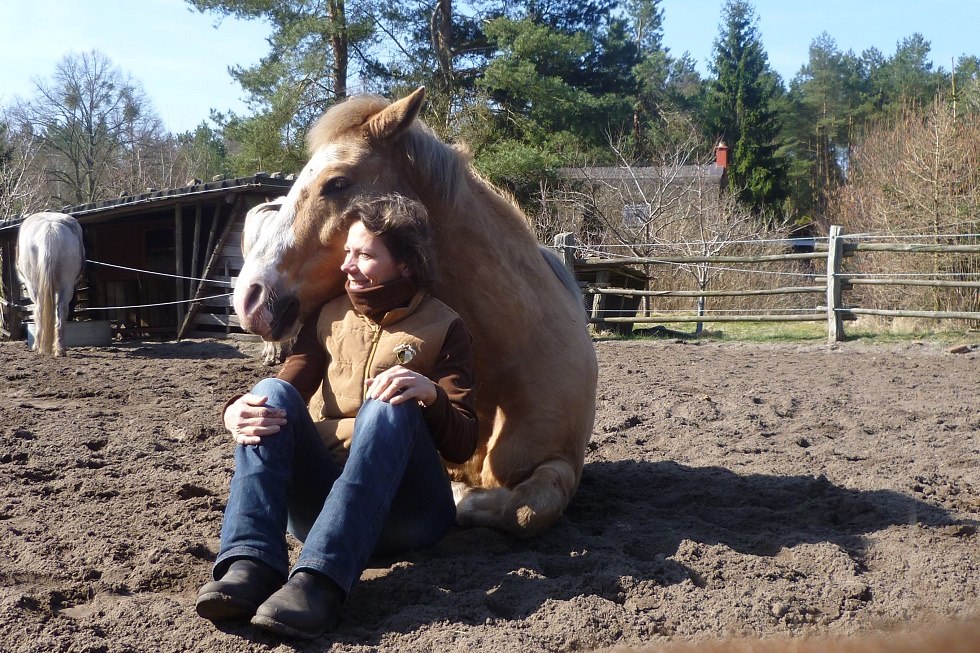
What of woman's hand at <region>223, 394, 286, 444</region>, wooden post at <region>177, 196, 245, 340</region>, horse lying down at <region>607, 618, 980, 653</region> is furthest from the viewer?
wooden post at <region>177, 196, 245, 340</region>

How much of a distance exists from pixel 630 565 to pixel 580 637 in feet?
1.68

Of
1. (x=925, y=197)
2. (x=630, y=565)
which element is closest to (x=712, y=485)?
(x=630, y=565)

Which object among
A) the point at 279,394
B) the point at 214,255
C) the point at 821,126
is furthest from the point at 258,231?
the point at 821,126

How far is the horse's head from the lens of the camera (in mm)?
2762

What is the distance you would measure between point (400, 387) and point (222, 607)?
68 cm

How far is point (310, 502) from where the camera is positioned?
2428mm

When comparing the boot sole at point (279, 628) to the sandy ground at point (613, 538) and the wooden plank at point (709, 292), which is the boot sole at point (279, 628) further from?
the wooden plank at point (709, 292)

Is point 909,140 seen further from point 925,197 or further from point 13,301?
point 13,301

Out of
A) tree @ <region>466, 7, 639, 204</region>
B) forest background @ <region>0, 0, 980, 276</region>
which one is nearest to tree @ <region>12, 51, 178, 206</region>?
forest background @ <region>0, 0, 980, 276</region>

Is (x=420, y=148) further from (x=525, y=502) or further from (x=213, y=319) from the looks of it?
(x=213, y=319)

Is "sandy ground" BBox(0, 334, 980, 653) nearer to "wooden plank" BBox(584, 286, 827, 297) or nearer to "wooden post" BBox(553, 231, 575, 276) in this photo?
"wooden plank" BBox(584, 286, 827, 297)

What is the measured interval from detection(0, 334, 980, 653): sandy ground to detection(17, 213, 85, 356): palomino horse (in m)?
4.40

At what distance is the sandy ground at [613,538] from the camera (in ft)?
6.57

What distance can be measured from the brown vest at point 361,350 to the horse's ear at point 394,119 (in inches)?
27.7
